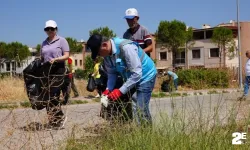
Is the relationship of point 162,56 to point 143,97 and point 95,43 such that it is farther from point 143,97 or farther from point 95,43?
point 95,43

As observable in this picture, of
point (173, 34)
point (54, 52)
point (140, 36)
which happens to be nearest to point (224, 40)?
point (173, 34)

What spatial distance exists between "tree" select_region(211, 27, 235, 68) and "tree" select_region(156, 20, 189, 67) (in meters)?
4.09

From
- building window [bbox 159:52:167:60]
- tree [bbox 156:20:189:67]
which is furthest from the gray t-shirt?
building window [bbox 159:52:167:60]

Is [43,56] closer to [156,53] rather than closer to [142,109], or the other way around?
[142,109]

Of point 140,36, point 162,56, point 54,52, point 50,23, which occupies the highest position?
point 162,56

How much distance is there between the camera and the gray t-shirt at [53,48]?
6289mm

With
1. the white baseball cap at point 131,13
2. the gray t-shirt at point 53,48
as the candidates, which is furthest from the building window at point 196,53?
the white baseball cap at point 131,13

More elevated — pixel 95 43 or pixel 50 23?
pixel 50 23

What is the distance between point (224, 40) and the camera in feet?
174

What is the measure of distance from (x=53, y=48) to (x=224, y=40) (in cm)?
4900

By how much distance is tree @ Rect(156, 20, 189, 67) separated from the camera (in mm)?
53312

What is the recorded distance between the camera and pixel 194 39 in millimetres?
64000

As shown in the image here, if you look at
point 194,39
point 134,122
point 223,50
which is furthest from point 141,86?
point 194,39

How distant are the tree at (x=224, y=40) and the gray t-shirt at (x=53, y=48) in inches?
1860
